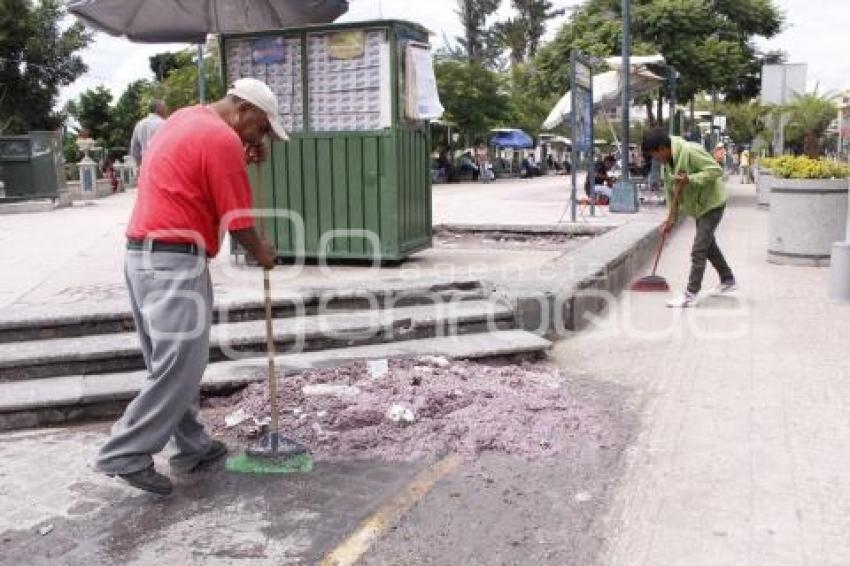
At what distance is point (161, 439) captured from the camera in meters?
3.87

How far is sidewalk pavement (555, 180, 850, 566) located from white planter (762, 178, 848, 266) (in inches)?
74.3

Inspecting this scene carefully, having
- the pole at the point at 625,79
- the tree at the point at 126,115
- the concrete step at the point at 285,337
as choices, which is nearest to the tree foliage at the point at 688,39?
the pole at the point at 625,79

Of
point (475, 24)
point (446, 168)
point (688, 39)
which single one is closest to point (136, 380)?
point (688, 39)

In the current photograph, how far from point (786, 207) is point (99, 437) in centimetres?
867

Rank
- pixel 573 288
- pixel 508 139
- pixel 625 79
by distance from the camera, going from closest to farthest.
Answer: pixel 573 288 < pixel 625 79 < pixel 508 139

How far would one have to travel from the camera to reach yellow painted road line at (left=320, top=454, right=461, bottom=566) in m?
3.38

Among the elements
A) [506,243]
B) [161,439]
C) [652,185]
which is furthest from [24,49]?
[161,439]

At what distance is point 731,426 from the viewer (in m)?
4.79

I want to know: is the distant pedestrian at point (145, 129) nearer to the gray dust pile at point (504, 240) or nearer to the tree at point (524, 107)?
the gray dust pile at point (504, 240)

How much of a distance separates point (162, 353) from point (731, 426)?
3060 millimetres

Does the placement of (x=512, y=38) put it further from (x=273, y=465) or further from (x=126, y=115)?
(x=273, y=465)

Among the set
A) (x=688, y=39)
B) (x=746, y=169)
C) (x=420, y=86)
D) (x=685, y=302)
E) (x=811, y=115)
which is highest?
(x=688, y=39)

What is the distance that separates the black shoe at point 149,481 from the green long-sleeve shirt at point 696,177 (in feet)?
18.4

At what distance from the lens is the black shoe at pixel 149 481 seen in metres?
3.86
